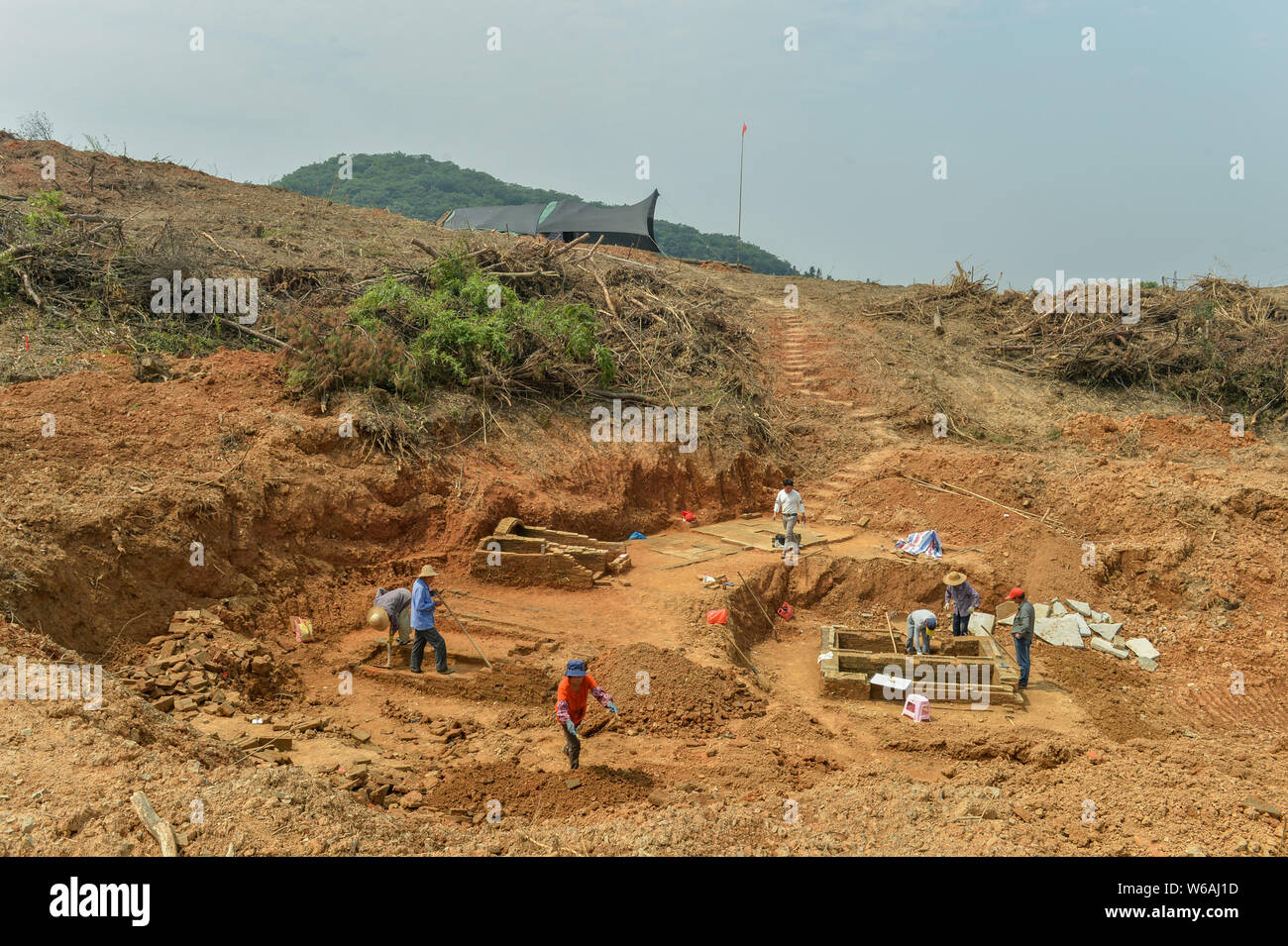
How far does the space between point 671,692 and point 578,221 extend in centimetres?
2105

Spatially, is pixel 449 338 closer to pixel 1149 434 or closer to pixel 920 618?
pixel 920 618

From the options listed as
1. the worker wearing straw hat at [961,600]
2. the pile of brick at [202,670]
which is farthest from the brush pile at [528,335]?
the worker wearing straw hat at [961,600]

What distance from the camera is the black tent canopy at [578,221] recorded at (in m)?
26.0

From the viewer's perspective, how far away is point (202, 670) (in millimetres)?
7586

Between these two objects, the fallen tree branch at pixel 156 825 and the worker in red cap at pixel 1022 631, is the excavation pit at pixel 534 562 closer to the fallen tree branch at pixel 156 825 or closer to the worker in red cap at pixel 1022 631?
the worker in red cap at pixel 1022 631

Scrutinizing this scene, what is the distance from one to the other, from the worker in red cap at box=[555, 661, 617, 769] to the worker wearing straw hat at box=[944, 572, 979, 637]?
5349 millimetres

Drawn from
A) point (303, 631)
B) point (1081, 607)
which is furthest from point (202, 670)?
point (1081, 607)

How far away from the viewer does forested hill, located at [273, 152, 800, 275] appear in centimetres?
4944

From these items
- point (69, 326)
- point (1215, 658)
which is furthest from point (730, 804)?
point (69, 326)

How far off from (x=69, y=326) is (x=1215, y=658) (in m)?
16.7

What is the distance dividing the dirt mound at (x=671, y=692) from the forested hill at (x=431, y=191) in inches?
1639

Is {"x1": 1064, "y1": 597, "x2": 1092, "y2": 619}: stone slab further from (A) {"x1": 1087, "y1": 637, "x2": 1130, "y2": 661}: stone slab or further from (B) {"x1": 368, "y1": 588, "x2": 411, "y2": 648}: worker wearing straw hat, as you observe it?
(B) {"x1": 368, "y1": 588, "x2": 411, "y2": 648}: worker wearing straw hat

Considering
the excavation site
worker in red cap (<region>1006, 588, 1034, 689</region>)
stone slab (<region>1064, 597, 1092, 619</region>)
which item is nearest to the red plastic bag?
the excavation site

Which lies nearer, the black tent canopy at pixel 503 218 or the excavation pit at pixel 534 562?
the excavation pit at pixel 534 562
